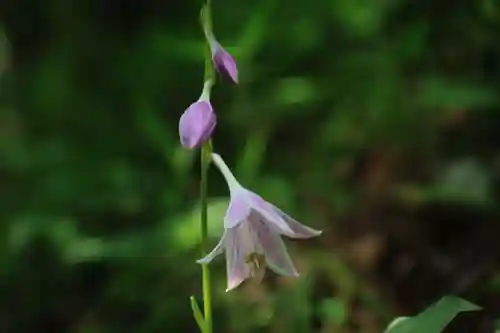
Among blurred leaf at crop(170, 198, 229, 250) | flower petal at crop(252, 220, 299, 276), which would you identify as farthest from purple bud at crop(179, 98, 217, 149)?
blurred leaf at crop(170, 198, 229, 250)

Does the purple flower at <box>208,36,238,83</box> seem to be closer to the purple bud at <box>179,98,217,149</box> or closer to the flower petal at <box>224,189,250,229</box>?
the purple bud at <box>179,98,217,149</box>

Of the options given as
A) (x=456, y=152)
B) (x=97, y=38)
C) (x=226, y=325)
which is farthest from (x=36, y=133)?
(x=456, y=152)

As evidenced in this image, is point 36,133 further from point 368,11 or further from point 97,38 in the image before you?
point 368,11

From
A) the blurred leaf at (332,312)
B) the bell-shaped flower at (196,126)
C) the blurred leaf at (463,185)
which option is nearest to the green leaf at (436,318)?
the bell-shaped flower at (196,126)

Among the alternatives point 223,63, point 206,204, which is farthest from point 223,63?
point 206,204

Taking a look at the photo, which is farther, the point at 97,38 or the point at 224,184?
the point at 97,38

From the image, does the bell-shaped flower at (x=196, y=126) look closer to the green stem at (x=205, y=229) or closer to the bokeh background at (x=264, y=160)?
the green stem at (x=205, y=229)

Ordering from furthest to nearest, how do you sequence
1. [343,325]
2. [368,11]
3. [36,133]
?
1. [36,133]
2. [368,11]
3. [343,325]
